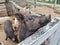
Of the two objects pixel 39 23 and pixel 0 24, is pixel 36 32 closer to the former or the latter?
pixel 39 23

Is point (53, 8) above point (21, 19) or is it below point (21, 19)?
below

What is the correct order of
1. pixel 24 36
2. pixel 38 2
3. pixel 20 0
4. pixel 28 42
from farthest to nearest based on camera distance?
pixel 38 2
pixel 20 0
pixel 24 36
pixel 28 42

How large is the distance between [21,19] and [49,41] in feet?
1.33

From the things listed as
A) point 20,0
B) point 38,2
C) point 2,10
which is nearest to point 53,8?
point 38,2

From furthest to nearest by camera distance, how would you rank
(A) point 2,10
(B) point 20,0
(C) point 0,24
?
1. (B) point 20,0
2. (A) point 2,10
3. (C) point 0,24

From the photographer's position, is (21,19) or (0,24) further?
(0,24)

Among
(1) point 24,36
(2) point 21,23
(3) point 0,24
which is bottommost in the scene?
(3) point 0,24

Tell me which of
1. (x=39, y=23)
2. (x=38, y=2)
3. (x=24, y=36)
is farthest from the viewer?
(x=38, y=2)

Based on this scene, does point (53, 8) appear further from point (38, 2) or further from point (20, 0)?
point (20, 0)

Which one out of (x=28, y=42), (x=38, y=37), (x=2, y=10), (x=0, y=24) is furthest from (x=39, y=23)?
(x=2, y=10)

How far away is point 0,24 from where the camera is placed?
2213mm

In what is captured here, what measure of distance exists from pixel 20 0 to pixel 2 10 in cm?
97

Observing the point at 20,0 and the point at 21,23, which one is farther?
the point at 20,0

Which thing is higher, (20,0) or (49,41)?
(20,0)
